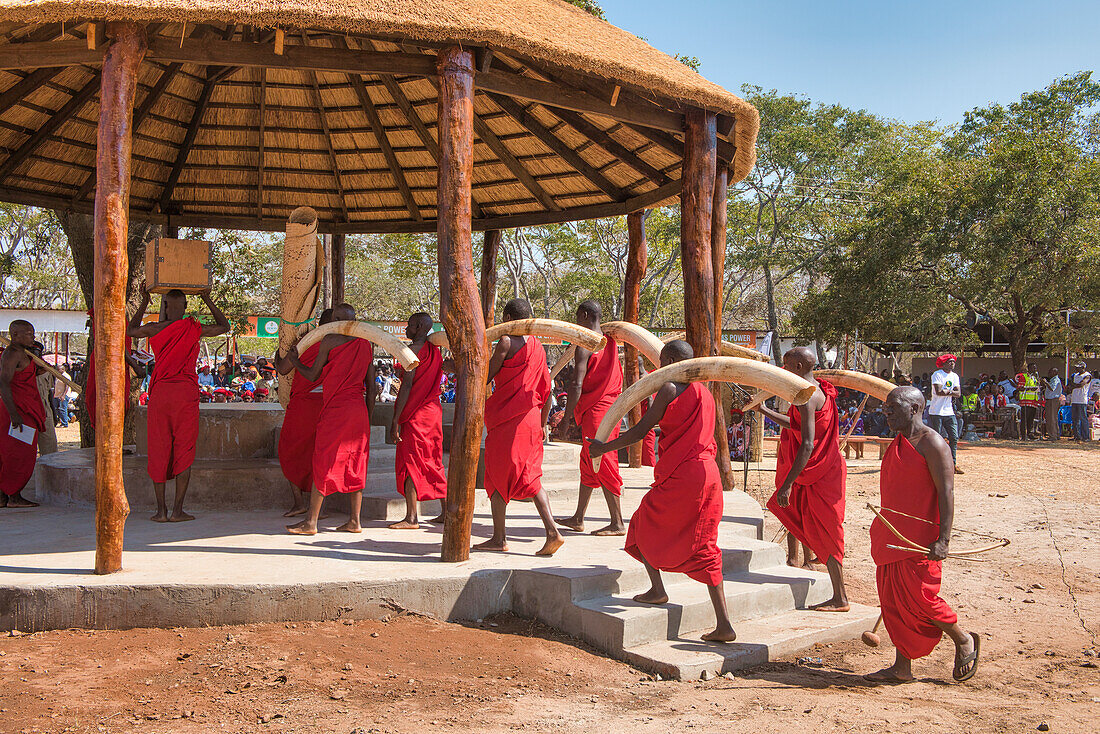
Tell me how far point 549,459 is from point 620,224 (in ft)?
66.9

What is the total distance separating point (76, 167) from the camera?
1025cm

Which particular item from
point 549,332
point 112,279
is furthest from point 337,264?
point 112,279

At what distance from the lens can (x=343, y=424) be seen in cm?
654

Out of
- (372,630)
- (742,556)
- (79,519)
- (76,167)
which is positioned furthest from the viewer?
(76,167)

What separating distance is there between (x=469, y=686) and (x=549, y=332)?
9.14ft

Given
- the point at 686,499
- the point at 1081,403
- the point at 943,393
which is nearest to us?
the point at 686,499

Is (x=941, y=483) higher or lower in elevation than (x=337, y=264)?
A: lower

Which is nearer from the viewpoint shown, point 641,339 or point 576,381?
point 641,339

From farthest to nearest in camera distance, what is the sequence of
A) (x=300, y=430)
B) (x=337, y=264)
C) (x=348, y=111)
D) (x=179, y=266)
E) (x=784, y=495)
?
1. (x=337, y=264)
2. (x=348, y=111)
3. (x=179, y=266)
4. (x=300, y=430)
5. (x=784, y=495)

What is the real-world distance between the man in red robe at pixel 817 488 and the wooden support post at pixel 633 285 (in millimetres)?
4119

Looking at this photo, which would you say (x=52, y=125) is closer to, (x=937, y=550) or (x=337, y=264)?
(x=337, y=264)

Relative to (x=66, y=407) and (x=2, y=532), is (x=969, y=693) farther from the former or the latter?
(x=66, y=407)

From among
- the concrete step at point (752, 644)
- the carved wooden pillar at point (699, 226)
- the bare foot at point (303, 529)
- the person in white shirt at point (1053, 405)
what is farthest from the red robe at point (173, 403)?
the person in white shirt at point (1053, 405)

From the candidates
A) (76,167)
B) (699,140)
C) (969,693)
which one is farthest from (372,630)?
(76,167)
